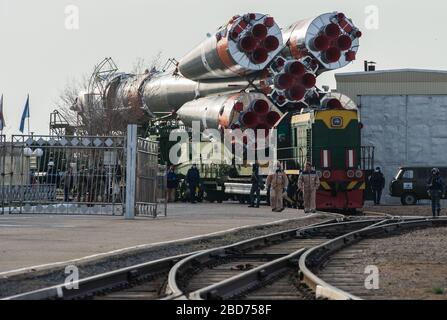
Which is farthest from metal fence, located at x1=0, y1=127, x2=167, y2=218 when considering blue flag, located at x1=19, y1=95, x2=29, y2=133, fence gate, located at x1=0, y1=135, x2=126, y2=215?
blue flag, located at x1=19, y1=95, x2=29, y2=133

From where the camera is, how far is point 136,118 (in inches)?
2087

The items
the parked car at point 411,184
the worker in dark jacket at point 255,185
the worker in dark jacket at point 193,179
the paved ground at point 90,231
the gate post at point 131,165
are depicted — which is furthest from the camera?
the parked car at point 411,184

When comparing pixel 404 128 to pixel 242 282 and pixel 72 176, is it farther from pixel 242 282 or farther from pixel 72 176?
pixel 242 282

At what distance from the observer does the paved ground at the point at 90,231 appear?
17.8m

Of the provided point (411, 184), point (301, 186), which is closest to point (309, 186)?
point (301, 186)

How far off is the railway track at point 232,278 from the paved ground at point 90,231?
205cm

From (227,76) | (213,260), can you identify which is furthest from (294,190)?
(213,260)

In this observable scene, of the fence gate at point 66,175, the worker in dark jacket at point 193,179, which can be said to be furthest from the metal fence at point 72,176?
the worker in dark jacket at point 193,179

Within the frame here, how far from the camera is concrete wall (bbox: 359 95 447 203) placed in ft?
144

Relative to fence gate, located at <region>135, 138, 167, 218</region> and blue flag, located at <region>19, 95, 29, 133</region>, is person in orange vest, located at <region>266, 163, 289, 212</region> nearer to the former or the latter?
fence gate, located at <region>135, 138, 167, 218</region>

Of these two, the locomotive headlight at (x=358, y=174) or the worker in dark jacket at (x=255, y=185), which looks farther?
the worker in dark jacket at (x=255, y=185)

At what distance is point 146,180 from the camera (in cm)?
3016

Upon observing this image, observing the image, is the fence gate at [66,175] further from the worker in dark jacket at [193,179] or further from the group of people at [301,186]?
the worker in dark jacket at [193,179]

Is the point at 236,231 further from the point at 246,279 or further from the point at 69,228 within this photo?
the point at 246,279
